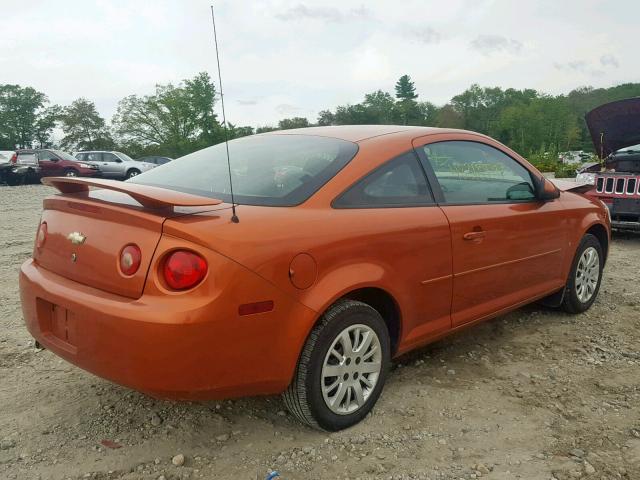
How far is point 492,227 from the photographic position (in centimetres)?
335

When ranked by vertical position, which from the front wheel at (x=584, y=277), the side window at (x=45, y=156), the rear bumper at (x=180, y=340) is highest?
the side window at (x=45, y=156)

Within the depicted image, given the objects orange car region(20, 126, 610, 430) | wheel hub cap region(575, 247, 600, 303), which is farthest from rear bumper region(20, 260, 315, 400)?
wheel hub cap region(575, 247, 600, 303)

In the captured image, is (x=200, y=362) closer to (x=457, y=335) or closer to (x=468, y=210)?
(x=468, y=210)

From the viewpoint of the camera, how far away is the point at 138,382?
218cm

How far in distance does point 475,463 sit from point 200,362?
50.5 inches

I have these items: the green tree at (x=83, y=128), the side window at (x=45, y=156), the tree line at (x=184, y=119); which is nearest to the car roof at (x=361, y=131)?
the side window at (x=45, y=156)

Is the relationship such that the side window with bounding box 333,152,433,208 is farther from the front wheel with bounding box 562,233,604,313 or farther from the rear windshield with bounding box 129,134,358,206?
the front wheel with bounding box 562,233,604,313

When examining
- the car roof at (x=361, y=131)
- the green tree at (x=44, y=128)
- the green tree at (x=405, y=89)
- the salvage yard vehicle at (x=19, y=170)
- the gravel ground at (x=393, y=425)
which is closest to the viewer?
the gravel ground at (x=393, y=425)

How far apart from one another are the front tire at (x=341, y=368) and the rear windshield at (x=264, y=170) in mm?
602

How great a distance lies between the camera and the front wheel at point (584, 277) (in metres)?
4.30

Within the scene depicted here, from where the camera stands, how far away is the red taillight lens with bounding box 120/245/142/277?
2.22 metres

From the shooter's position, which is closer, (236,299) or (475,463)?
(236,299)

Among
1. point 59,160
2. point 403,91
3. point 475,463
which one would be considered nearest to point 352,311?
point 475,463

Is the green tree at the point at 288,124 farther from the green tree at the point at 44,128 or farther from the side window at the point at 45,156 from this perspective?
the green tree at the point at 44,128
